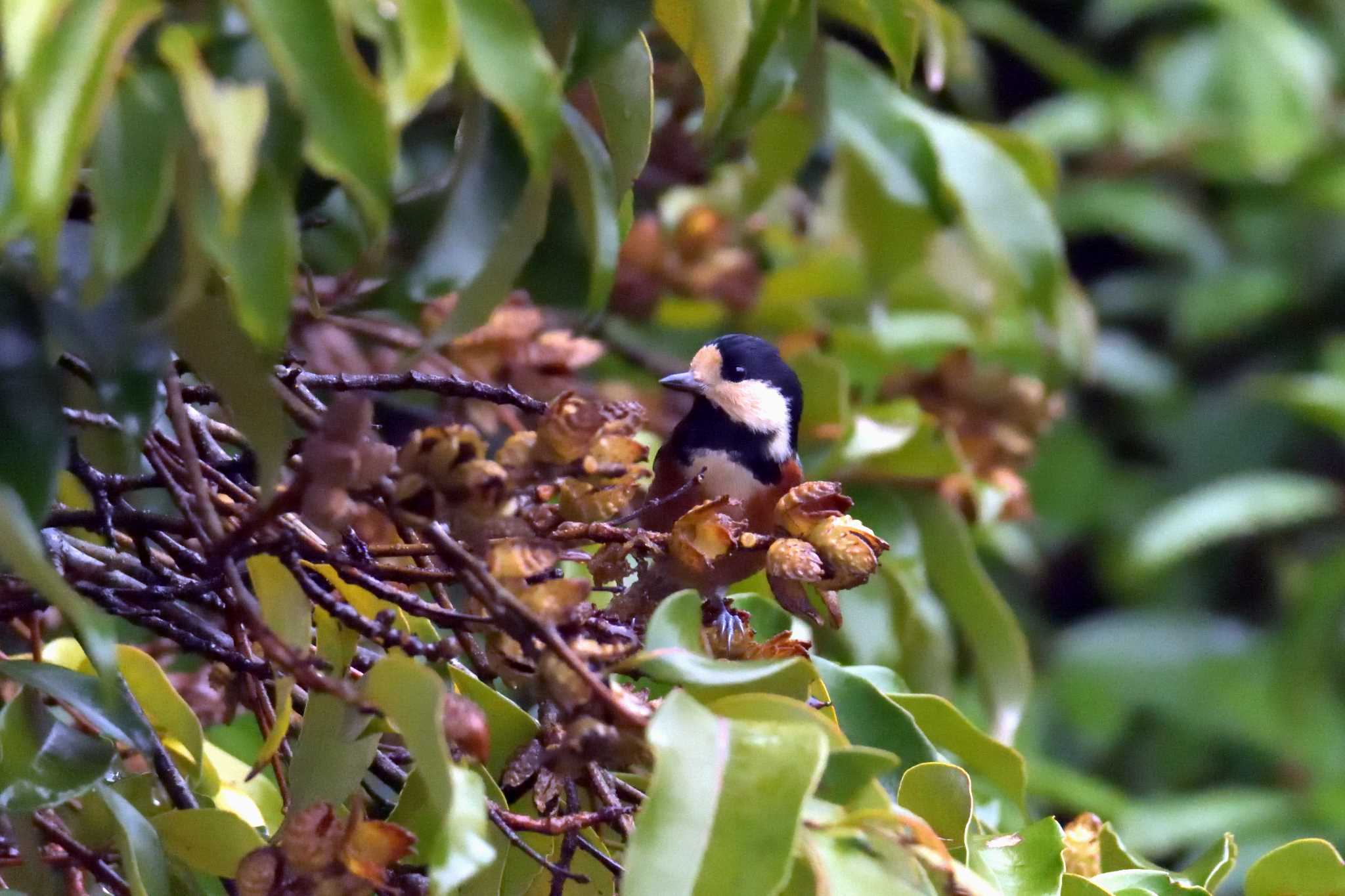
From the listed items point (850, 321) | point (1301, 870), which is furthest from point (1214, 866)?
point (850, 321)

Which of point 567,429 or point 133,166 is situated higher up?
point 133,166

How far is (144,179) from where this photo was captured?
1.43 feet

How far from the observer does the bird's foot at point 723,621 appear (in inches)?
24.2

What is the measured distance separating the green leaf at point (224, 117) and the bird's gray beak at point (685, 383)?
2.12 feet

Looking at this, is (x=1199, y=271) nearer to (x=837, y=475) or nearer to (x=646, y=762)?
(x=837, y=475)

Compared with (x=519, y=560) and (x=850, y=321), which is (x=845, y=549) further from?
(x=850, y=321)

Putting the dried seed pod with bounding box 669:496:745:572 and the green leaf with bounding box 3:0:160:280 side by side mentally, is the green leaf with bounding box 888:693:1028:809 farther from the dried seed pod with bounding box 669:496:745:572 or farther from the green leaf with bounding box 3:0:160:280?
the green leaf with bounding box 3:0:160:280

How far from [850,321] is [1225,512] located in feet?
4.12

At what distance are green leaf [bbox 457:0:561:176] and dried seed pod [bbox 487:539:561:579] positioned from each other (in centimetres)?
13

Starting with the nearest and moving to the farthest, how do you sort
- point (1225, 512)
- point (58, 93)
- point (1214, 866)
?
1. point (58, 93)
2. point (1214, 866)
3. point (1225, 512)

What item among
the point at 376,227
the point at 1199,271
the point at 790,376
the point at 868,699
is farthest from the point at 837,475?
the point at 1199,271

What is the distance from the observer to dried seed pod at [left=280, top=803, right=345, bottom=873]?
0.52 meters

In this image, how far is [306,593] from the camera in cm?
57

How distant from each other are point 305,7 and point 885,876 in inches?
13.2
